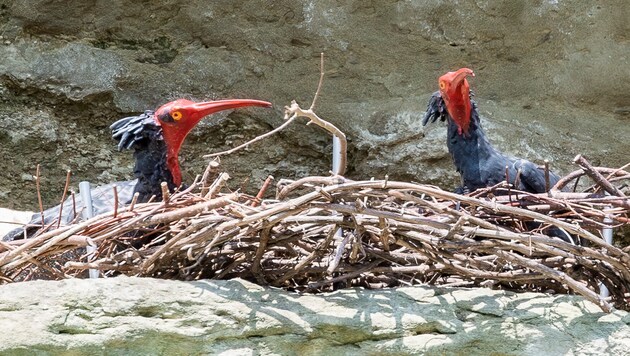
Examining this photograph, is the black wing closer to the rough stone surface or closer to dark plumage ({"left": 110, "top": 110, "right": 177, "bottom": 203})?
dark plumage ({"left": 110, "top": 110, "right": 177, "bottom": 203})

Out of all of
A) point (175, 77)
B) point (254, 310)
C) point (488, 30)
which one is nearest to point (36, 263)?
point (254, 310)

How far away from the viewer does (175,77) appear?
5.23 m

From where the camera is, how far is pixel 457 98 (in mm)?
4332

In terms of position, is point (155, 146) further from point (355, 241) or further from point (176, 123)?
point (355, 241)

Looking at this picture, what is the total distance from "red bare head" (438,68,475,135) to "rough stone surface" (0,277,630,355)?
3.65ft

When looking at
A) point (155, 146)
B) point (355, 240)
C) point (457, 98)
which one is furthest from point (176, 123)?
point (355, 240)

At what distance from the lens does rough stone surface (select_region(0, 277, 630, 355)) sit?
3.25 meters

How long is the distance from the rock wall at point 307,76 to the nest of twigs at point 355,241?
148 centimetres

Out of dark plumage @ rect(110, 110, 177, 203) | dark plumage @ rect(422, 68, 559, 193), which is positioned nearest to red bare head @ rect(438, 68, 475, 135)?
dark plumage @ rect(422, 68, 559, 193)

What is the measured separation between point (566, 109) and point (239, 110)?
1.26m

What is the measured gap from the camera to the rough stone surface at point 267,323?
3.25 meters

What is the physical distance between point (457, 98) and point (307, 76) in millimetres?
1023

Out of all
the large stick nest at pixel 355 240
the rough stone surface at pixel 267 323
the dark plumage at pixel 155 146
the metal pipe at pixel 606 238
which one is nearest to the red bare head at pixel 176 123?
the dark plumage at pixel 155 146

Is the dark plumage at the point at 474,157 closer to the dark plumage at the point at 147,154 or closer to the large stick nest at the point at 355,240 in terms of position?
the large stick nest at the point at 355,240
